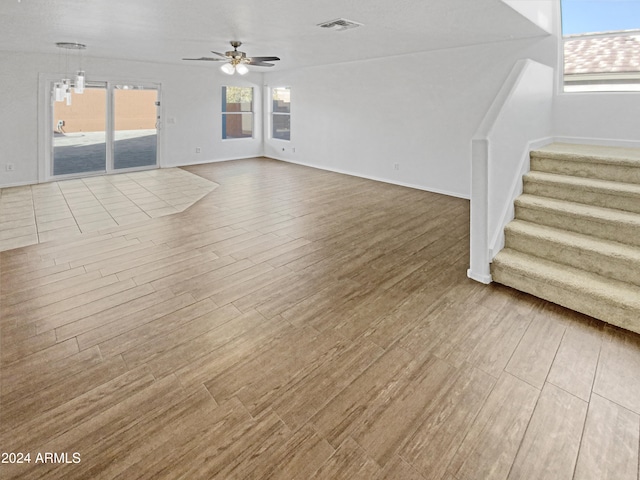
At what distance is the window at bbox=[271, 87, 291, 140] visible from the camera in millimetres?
9641

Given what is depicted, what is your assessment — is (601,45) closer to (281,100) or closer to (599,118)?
(599,118)

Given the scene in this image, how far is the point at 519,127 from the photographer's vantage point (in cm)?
355

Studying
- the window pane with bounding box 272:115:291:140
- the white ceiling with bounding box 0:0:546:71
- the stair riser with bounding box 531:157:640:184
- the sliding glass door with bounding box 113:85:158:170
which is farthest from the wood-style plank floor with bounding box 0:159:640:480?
the window pane with bounding box 272:115:291:140

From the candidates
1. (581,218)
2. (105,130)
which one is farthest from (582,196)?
(105,130)

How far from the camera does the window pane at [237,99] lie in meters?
9.47

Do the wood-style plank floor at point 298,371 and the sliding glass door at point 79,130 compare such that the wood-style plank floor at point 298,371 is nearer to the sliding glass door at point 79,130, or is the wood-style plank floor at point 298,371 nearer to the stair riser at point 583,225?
the stair riser at point 583,225

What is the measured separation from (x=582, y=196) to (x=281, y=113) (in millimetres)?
7964

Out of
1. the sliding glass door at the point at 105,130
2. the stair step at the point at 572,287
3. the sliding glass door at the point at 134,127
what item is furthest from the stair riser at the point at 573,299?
the sliding glass door at the point at 134,127

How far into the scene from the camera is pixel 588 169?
3.43m

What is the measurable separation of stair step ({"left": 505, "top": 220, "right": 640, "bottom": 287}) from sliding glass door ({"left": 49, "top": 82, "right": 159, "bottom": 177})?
7.53 meters

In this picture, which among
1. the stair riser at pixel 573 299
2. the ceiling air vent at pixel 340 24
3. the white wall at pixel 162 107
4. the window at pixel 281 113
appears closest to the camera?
the stair riser at pixel 573 299

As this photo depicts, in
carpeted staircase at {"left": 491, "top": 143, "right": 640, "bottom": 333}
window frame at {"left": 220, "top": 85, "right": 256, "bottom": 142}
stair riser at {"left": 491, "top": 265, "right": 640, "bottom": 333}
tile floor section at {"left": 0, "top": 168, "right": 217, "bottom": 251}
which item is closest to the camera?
stair riser at {"left": 491, "top": 265, "right": 640, "bottom": 333}

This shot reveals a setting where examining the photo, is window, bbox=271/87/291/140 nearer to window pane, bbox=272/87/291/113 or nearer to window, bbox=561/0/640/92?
window pane, bbox=272/87/291/113

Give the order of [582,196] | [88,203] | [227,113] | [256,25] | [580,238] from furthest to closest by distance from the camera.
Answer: [227,113] → [88,203] → [256,25] → [582,196] → [580,238]
